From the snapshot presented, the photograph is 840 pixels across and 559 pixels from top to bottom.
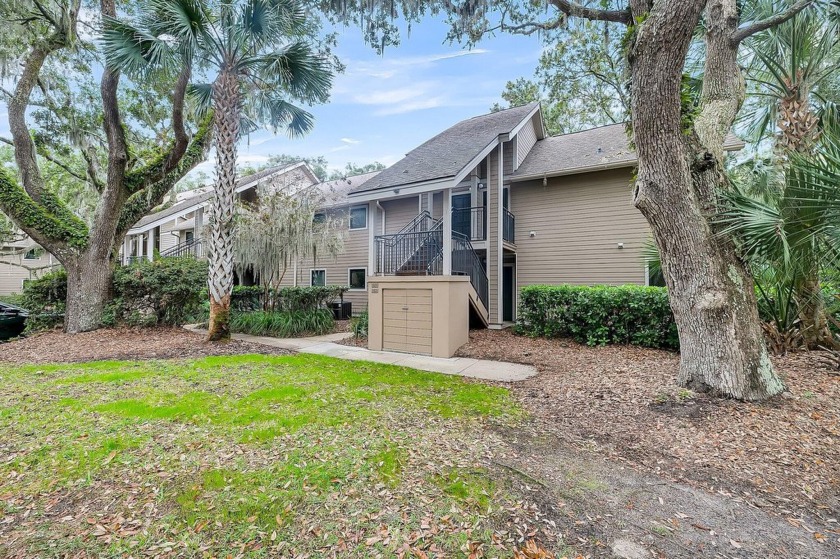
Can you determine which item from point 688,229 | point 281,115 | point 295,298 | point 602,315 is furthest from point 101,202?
point 688,229

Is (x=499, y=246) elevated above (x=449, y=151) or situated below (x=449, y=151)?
below

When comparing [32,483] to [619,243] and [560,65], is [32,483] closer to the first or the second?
[619,243]

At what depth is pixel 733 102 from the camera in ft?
17.4

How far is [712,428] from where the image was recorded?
377 cm

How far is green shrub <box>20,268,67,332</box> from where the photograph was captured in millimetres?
10859

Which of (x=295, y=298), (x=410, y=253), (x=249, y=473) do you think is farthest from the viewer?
(x=295, y=298)

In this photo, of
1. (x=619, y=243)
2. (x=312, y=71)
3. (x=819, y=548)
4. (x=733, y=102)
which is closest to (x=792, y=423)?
(x=819, y=548)

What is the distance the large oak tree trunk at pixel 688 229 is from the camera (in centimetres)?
425

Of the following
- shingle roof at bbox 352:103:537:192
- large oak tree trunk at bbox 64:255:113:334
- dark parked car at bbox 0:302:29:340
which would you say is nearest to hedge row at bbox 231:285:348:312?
→ shingle roof at bbox 352:103:537:192

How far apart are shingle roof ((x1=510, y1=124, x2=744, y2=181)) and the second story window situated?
587 centimetres

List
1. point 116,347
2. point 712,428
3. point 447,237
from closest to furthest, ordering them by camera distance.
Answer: point 712,428 < point 116,347 < point 447,237

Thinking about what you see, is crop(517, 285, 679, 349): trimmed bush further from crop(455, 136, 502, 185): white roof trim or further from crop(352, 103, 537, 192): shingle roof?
crop(352, 103, 537, 192): shingle roof

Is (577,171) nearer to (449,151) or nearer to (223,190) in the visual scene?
(449,151)

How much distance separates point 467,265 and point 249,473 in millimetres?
7828
